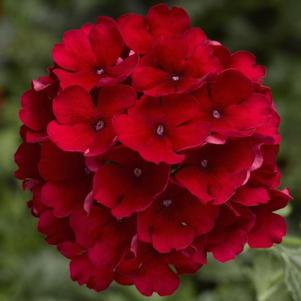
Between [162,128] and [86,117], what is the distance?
0.14 meters

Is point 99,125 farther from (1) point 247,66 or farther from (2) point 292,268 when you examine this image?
(2) point 292,268

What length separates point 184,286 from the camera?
265cm

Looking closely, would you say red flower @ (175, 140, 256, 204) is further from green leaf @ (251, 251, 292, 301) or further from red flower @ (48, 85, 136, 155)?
green leaf @ (251, 251, 292, 301)

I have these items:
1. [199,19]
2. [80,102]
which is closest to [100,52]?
[80,102]

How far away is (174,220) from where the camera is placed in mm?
1503

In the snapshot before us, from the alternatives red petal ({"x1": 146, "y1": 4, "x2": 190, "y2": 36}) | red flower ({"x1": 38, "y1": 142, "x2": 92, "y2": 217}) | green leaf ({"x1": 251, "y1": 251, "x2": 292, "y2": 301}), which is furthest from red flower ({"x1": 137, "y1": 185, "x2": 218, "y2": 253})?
green leaf ({"x1": 251, "y1": 251, "x2": 292, "y2": 301})

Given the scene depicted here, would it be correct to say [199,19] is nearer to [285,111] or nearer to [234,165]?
[285,111]

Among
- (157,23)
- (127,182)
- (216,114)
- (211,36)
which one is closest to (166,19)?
(157,23)

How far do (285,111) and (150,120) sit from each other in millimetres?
2045

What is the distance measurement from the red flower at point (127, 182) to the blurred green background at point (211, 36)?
476mm

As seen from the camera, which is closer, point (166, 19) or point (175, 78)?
point (175, 78)

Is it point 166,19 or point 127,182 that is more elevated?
point 166,19

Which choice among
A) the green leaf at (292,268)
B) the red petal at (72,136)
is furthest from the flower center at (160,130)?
the green leaf at (292,268)

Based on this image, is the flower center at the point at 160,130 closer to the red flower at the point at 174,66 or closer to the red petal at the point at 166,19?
the red flower at the point at 174,66
